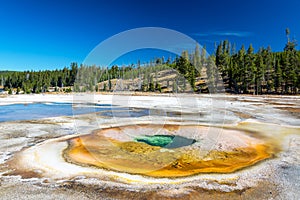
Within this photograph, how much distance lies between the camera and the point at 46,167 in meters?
8.08

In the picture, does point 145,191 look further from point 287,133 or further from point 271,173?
point 287,133

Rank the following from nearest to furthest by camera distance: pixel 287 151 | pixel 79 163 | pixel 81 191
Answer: pixel 81 191 < pixel 79 163 < pixel 287 151

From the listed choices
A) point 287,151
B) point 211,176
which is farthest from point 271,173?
point 287,151

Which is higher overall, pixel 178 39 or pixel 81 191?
pixel 178 39

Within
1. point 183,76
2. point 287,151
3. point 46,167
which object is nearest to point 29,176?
point 46,167

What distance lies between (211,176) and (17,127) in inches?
533

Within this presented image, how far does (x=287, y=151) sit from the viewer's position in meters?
10.3

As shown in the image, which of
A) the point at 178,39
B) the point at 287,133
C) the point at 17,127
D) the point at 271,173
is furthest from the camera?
the point at 17,127

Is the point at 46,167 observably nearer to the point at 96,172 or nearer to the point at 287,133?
the point at 96,172

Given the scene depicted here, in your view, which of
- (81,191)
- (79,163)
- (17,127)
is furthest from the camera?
(17,127)

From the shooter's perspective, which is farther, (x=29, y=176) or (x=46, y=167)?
(x=46, y=167)

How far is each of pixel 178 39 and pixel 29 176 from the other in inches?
364

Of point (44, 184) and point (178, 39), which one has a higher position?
point (178, 39)

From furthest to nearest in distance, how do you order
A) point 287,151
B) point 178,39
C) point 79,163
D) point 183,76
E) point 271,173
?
point 183,76, point 178,39, point 287,151, point 79,163, point 271,173
